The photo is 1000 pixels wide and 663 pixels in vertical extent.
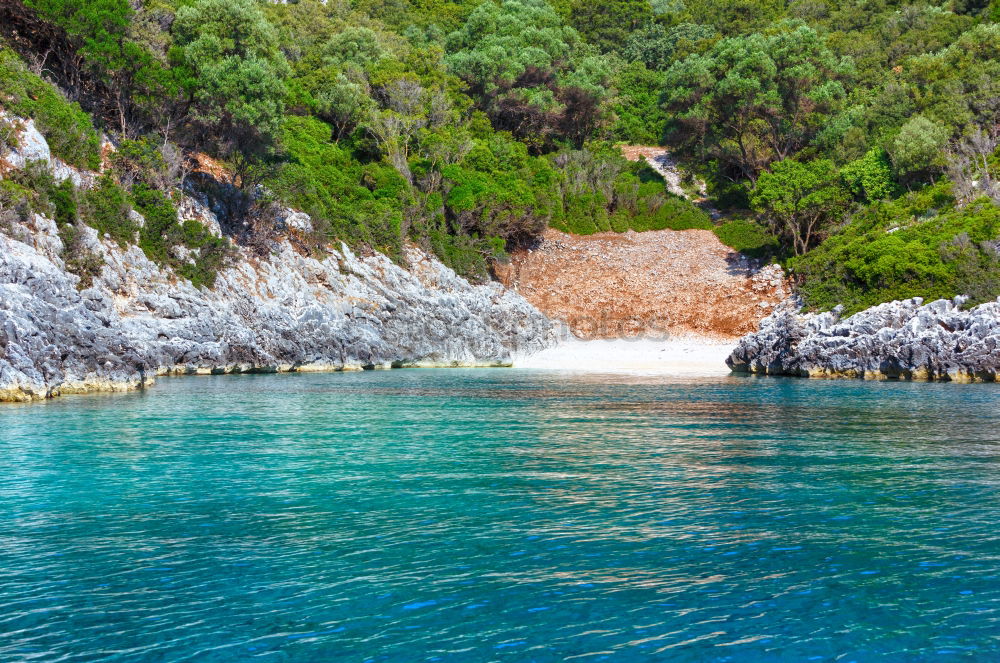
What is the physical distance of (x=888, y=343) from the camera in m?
38.0

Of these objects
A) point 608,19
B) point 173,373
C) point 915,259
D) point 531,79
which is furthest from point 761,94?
point 173,373

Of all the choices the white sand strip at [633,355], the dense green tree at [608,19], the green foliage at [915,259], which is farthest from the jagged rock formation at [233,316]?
the dense green tree at [608,19]

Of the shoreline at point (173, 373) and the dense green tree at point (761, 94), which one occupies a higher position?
the dense green tree at point (761, 94)

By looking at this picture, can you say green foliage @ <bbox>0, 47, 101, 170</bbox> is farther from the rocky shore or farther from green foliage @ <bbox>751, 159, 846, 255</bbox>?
green foliage @ <bbox>751, 159, 846, 255</bbox>

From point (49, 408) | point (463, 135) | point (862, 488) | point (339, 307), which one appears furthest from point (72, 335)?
point (463, 135)

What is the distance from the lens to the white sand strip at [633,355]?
4950cm

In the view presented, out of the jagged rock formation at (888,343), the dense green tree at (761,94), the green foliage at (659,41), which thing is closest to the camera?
the jagged rock formation at (888,343)

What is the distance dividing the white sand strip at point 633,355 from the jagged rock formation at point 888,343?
4.83 metres

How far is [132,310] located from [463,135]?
3407cm

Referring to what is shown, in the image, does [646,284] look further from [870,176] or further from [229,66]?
[229,66]

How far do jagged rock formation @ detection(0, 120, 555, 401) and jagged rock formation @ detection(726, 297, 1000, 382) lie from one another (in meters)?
18.1

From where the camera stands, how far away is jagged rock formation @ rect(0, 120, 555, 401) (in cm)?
2789

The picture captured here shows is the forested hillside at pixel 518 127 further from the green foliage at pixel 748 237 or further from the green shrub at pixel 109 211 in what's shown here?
the green foliage at pixel 748 237

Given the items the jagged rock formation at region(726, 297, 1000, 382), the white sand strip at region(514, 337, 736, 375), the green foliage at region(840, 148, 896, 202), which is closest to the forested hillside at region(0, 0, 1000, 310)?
the green foliage at region(840, 148, 896, 202)
